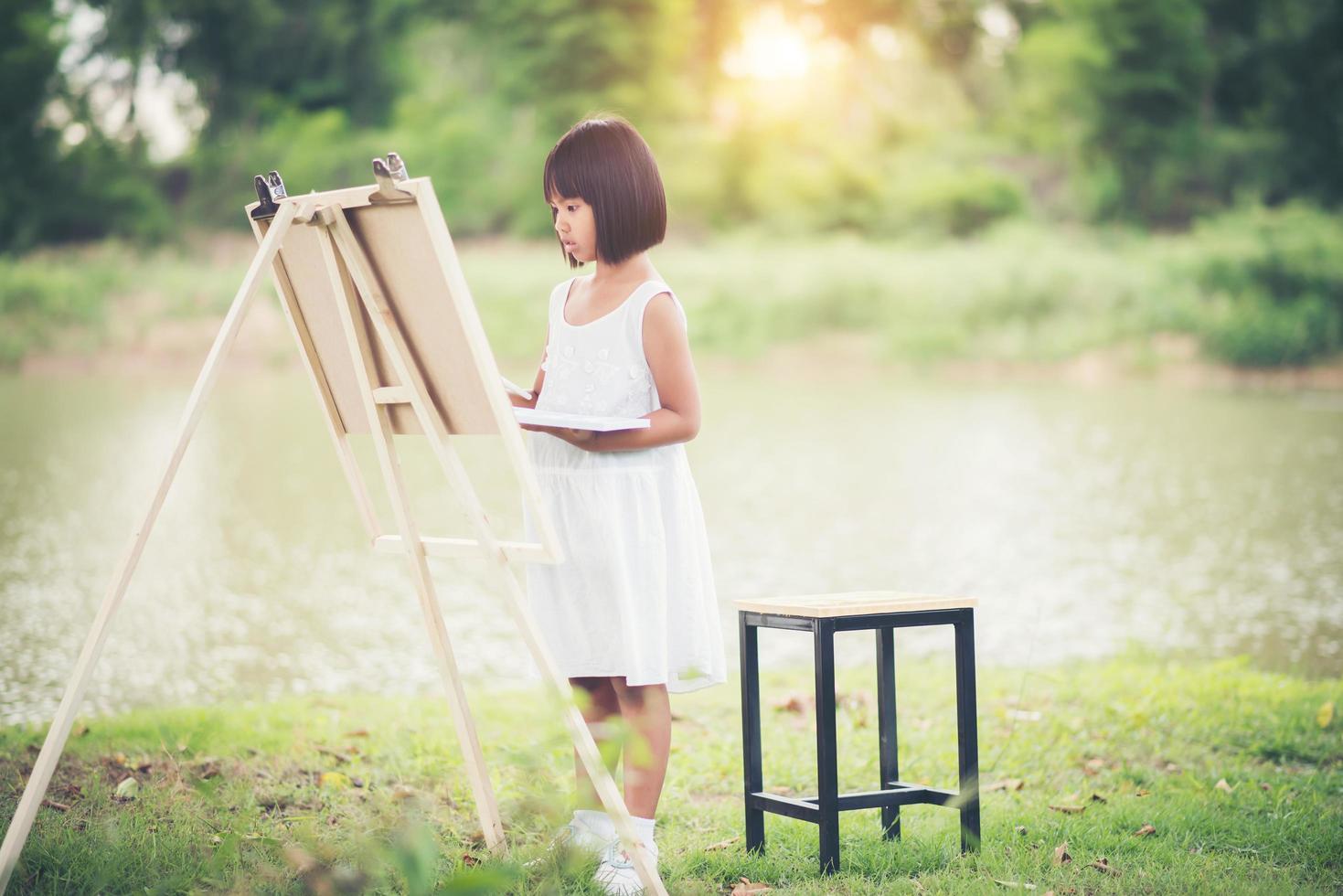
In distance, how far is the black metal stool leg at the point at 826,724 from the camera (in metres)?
2.67

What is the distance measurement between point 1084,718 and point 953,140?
27.6 metres

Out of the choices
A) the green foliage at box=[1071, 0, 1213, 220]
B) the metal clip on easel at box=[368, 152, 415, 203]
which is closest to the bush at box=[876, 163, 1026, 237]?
the green foliage at box=[1071, 0, 1213, 220]

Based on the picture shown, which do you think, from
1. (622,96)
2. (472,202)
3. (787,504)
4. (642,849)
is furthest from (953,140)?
(642,849)

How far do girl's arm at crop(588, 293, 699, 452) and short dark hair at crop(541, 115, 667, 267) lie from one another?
13 centimetres

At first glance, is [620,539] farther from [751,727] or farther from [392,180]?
[392,180]

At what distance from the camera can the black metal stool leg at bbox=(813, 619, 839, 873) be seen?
267cm

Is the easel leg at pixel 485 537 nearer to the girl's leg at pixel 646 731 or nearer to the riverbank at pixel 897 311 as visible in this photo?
the girl's leg at pixel 646 731

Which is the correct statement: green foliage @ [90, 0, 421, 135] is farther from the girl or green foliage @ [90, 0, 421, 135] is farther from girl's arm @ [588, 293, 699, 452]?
girl's arm @ [588, 293, 699, 452]

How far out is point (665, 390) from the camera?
2.59m

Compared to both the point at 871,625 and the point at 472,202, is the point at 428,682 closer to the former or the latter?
the point at 871,625

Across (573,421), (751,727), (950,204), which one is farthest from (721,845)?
(950,204)

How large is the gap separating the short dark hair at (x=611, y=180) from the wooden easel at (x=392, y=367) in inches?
13.3

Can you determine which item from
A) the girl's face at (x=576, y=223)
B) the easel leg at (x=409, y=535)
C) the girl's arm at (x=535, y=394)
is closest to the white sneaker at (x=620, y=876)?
the easel leg at (x=409, y=535)

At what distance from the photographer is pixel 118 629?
22.6ft
